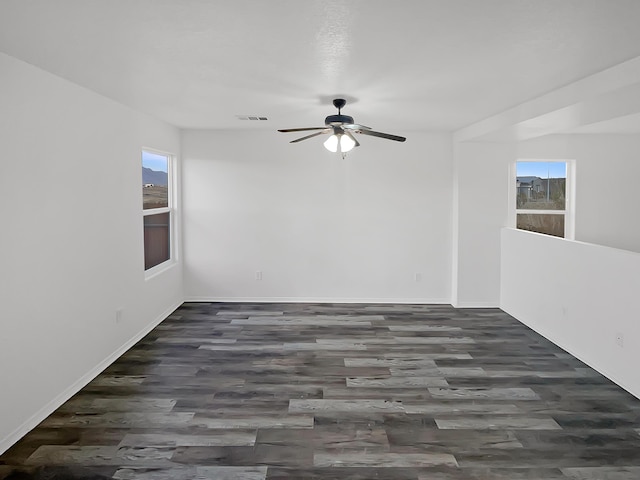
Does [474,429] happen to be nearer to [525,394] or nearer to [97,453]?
[525,394]

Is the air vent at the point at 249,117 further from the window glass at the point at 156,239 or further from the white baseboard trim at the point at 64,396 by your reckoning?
the white baseboard trim at the point at 64,396

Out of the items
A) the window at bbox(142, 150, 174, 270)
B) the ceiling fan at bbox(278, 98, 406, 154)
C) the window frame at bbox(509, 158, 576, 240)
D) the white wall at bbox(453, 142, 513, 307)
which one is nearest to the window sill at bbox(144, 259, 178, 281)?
the window at bbox(142, 150, 174, 270)

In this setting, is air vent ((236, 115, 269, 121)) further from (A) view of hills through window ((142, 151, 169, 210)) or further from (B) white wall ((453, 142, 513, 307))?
(B) white wall ((453, 142, 513, 307))

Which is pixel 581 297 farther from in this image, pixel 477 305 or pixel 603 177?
pixel 603 177

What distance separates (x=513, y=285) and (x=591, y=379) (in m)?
2.15

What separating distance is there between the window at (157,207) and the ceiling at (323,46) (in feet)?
4.68

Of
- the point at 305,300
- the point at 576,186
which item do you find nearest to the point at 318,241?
the point at 305,300

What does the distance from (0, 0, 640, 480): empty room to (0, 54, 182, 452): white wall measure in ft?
0.08

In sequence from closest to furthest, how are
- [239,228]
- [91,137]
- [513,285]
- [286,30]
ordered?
[286,30]
[91,137]
[513,285]
[239,228]

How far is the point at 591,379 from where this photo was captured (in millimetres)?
3977

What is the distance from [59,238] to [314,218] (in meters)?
3.67

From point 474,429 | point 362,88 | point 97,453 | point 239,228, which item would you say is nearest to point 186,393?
point 97,453

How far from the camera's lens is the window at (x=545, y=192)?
6.42 meters

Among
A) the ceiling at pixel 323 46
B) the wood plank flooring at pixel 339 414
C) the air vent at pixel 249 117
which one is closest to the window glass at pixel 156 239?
the wood plank flooring at pixel 339 414
